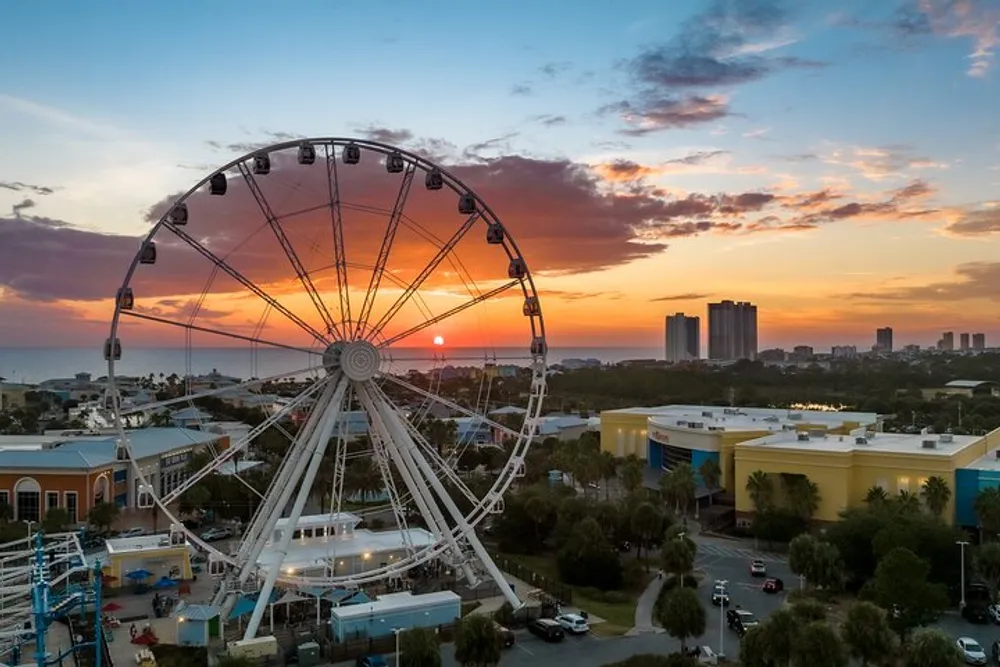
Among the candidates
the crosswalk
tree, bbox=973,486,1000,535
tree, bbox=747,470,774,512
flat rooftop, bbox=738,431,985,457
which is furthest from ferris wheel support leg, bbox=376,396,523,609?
tree, bbox=973,486,1000,535

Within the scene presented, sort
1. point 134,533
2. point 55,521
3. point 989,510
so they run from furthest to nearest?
point 134,533 < point 55,521 < point 989,510

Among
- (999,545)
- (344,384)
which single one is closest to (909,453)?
(999,545)

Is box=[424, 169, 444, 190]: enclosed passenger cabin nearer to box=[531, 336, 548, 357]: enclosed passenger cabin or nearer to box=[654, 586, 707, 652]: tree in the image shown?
box=[531, 336, 548, 357]: enclosed passenger cabin

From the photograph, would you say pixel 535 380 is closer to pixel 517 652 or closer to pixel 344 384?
pixel 344 384

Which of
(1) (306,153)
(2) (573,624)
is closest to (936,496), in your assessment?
(2) (573,624)

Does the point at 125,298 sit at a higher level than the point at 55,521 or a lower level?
higher

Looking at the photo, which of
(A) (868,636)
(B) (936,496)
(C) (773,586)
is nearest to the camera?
(A) (868,636)

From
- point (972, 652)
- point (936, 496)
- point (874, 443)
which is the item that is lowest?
point (972, 652)

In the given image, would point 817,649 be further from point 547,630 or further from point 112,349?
point 112,349
